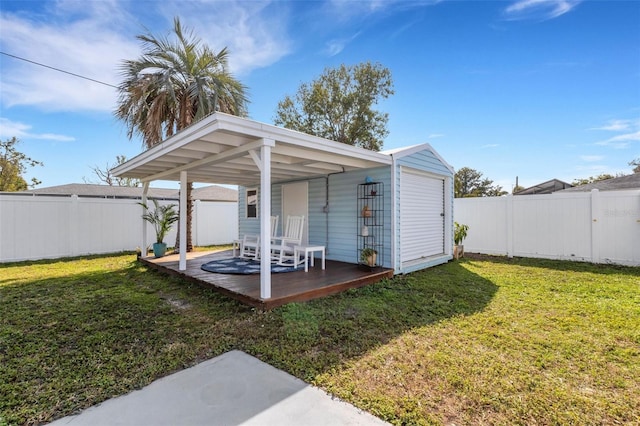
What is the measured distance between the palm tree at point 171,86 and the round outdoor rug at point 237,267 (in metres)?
2.72

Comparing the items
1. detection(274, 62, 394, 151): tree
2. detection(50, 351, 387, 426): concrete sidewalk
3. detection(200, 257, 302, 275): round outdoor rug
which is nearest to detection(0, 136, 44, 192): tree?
detection(274, 62, 394, 151): tree

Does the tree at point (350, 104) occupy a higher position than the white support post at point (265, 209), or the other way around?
the tree at point (350, 104)

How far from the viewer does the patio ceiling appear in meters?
3.56

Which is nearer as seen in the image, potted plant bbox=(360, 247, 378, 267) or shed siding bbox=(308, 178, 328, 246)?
potted plant bbox=(360, 247, 378, 267)

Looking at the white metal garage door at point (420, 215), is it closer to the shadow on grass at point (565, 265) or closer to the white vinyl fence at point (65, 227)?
the shadow on grass at point (565, 265)

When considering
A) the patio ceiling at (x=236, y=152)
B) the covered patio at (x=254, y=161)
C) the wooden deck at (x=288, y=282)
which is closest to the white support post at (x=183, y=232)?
the covered patio at (x=254, y=161)

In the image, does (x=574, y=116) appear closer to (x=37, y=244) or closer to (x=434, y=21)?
(x=434, y=21)

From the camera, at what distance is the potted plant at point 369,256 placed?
5688 millimetres

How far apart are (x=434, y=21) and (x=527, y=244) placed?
6149 millimetres

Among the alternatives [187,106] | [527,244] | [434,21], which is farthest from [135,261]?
[527,244]

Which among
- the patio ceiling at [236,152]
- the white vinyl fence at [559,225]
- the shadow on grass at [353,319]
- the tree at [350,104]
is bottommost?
the shadow on grass at [353,319]

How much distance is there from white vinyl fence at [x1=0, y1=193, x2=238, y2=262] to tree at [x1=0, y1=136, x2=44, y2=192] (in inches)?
613

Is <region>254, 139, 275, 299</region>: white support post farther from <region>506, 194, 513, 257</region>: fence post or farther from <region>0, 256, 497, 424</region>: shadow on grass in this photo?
<region>506, 194, 513, 257</region>: fence post

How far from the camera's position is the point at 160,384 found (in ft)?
7.12
